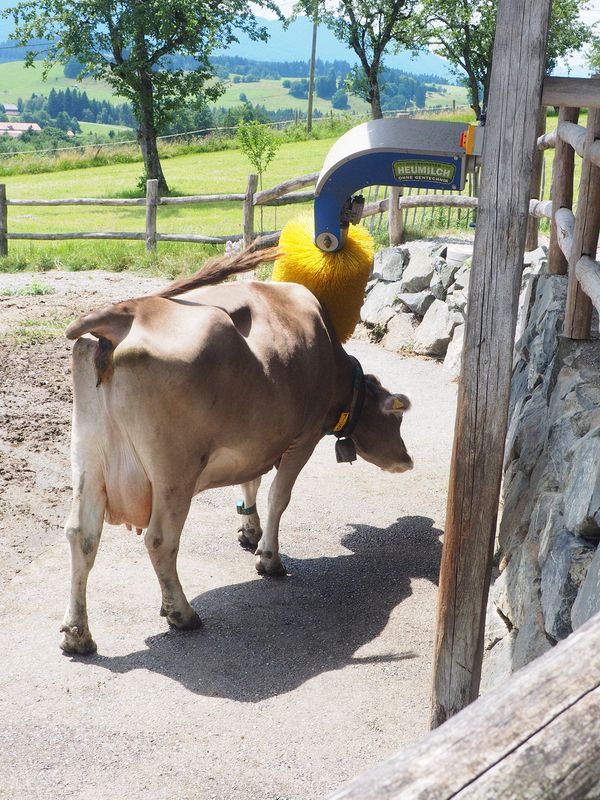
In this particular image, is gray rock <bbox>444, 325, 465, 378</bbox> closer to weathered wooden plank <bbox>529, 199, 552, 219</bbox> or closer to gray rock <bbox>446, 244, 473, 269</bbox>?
gray rock <bbox>446, 244, 473, 269</bbox>

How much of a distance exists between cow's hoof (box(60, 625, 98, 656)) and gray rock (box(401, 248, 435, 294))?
7002mm

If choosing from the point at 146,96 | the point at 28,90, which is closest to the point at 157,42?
the point at 146,96

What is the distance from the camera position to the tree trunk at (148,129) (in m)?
26.3

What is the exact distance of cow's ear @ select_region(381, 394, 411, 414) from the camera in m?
5.30

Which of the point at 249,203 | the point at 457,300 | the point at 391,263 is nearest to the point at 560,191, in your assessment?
the point at 457,300

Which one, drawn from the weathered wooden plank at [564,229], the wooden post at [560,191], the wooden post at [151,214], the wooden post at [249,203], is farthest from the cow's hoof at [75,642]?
the wooden post at [151,214]

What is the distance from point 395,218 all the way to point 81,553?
856 cm

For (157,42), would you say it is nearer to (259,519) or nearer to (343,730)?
(259,519)

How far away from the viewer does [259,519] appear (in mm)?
5703

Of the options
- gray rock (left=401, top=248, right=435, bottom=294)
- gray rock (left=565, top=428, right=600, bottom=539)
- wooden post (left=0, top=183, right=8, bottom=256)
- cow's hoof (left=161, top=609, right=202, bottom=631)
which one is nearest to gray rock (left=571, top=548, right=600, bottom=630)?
gray rock (left=565, top=428, right=600, bottom=539)

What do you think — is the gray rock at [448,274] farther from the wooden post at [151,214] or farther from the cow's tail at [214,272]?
the wooden post at [151,214]

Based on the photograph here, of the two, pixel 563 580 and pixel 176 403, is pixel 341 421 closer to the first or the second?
pixel 176 403

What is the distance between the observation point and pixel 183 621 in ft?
14.7

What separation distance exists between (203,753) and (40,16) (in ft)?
86.4
